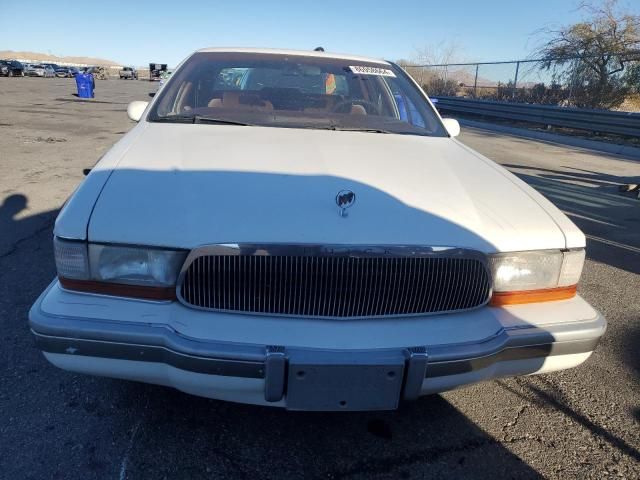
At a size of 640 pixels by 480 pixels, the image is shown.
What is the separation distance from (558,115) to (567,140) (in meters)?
1.97

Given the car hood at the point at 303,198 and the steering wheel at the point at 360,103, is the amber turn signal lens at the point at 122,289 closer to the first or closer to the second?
the car hood at the point at 303,198

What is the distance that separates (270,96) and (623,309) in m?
2.95

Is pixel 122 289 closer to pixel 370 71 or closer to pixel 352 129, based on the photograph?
pixel 352 129

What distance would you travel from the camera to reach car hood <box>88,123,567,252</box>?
1.79 m

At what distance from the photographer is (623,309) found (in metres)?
3.54

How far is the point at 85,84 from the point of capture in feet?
74.2

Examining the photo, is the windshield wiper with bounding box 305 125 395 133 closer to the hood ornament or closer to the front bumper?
the hood ornament

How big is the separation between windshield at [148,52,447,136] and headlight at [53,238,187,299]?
54.6 inches

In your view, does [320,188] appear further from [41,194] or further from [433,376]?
[41,194]

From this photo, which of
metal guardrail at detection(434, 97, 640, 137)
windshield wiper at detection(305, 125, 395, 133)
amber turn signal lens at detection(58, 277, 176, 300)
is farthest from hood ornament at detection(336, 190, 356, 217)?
metal guardrail at detection(434, 97, 640, 137)

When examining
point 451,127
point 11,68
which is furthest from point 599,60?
point 11,68

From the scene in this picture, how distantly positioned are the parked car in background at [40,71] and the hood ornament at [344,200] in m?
58.8

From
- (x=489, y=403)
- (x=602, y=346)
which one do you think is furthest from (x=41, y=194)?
(x=602, y=346)

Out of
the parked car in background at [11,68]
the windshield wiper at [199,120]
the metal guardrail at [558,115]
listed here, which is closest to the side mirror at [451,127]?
the windshield wiper at [199,120]
